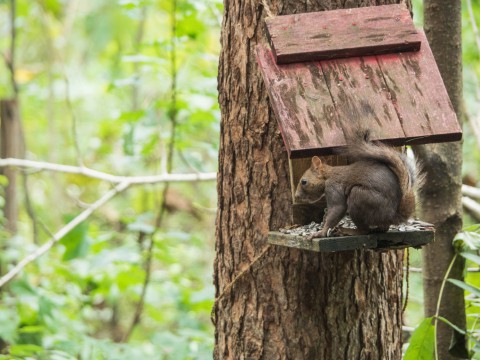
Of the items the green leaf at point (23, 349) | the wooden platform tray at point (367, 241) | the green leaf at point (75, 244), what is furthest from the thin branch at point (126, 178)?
the wooden platform tray at point (367, 241)

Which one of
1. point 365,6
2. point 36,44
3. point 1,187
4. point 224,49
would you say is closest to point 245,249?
point 224,49

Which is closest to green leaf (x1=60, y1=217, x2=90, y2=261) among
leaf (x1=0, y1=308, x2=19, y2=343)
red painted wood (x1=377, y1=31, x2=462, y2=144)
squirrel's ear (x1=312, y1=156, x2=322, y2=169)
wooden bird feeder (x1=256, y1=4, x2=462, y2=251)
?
leaf (x1=0, y1=308, x2=19, y2=343)

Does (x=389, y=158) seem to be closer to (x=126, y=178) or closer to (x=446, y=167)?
(x=446, y=167)

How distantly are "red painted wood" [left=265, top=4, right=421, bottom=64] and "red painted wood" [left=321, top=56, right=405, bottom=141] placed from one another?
1.8 inches

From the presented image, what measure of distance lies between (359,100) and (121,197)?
21.7 feet

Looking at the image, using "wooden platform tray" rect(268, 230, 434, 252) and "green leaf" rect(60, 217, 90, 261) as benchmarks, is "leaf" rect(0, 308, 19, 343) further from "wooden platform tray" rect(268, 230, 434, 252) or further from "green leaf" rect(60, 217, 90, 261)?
"wooden platform tray" rect(268, 230, 434, 252)

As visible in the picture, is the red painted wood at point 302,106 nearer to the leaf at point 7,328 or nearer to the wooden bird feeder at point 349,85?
the wooden bird feeder at point 349,85

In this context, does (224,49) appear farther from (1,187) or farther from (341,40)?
(1,187)

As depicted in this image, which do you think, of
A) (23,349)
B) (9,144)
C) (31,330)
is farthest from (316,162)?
(9,144)

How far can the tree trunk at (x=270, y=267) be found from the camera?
7.72 ft

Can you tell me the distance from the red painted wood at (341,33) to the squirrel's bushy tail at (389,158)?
38cm

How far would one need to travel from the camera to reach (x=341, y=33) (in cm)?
222

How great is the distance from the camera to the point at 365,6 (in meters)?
2.40

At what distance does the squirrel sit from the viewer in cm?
192
